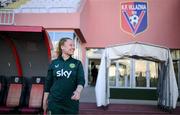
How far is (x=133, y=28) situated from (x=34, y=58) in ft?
21.4

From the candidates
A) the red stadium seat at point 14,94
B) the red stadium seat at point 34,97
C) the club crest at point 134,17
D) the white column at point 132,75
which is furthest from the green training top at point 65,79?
the white column at point 132,75

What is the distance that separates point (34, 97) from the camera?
9.09 meters

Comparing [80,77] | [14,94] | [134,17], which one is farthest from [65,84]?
[134,17]

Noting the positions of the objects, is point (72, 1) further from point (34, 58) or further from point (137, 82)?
point (137, 82)

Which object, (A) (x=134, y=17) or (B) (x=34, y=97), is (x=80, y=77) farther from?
(A) (x=134, y=17)

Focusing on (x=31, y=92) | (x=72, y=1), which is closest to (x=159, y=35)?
(x=72, y=1)

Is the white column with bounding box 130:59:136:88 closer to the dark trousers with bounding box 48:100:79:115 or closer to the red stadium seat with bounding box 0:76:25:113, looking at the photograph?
the red stadium seat with bounding box 0:76:25:113

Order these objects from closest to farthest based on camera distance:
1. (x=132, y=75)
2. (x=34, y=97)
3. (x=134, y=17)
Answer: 1. (x=34, y=97)
2. (x=134, y=17)
3. (x=132, y=75)

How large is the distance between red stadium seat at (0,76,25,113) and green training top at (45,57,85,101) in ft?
20.0

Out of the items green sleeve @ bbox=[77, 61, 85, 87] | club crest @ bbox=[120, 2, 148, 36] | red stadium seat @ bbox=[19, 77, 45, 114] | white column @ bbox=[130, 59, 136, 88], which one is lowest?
red stadium seat @ bbox=[19, 77, 45, 114]

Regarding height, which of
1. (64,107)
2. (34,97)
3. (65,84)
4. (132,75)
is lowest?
(34,97)

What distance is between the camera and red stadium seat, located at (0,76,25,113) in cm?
909

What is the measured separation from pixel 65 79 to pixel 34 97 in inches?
245

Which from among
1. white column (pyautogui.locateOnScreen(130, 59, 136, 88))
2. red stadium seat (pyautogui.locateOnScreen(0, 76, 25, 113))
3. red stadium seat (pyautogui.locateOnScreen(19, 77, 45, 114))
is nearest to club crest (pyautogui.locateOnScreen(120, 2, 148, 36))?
white column (pyautogui.locateOnScreen(130, 59, 136, 88))
